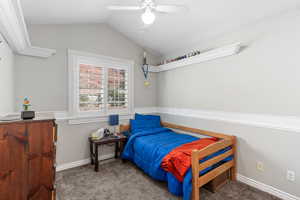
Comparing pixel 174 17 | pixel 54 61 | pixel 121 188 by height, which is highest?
pixel 174 17

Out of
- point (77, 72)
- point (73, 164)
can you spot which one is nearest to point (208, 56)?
point (77, 72)

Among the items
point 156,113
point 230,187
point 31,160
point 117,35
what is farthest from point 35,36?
point 230,187

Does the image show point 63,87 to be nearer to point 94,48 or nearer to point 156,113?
point 94,48

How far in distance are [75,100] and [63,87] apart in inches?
11.7

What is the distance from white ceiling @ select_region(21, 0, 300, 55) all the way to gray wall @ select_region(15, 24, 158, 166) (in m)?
0.17

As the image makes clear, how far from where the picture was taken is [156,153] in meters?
2.22

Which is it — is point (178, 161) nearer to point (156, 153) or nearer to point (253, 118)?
point (156, 153)

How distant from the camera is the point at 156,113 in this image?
3836 millimetres

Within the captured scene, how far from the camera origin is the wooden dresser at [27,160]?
3.67 feet

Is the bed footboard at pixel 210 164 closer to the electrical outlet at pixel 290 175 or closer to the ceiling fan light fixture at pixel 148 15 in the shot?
the electrical outlet at pixel 290 175

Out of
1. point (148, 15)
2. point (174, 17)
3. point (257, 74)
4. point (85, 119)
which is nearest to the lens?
point (148, 15)

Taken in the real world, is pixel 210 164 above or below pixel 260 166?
above

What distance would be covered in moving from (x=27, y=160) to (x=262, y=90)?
2778 mm

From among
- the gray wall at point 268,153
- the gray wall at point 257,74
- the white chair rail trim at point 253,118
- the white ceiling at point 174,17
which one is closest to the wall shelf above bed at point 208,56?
the gray wall at point 257,74
